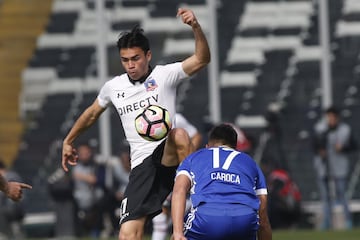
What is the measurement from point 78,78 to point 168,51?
163 centimetres

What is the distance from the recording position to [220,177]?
11297 mm

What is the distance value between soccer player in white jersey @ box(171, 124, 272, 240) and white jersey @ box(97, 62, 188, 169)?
147 centimetres

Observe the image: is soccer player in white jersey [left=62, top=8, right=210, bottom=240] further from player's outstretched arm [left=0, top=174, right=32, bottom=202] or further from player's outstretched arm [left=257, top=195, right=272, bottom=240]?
player's outstretched arm [left=257, top=195, right=272, bottom=240]

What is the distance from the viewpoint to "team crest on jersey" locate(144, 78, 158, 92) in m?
12.9

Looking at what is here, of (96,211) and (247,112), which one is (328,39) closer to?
(247,112)

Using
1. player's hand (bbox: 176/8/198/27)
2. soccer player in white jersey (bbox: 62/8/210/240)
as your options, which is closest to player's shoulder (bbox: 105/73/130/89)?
soccer player in white jersey (bbox: 62/8/210/240)

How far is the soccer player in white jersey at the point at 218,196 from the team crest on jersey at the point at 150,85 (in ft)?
4.95

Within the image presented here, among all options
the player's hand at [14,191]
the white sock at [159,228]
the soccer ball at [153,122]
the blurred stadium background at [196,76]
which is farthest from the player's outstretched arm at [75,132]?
the blurred stadium background at [196,76]

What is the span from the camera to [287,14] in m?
24.2

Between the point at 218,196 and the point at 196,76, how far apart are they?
13.2 m

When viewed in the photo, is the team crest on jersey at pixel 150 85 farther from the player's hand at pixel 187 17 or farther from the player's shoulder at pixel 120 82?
the player's hand at pixel 187 17

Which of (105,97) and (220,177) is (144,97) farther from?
(220,177)

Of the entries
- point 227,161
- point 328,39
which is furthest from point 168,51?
point 227,161

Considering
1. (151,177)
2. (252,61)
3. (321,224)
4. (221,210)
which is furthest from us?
(252,61)
